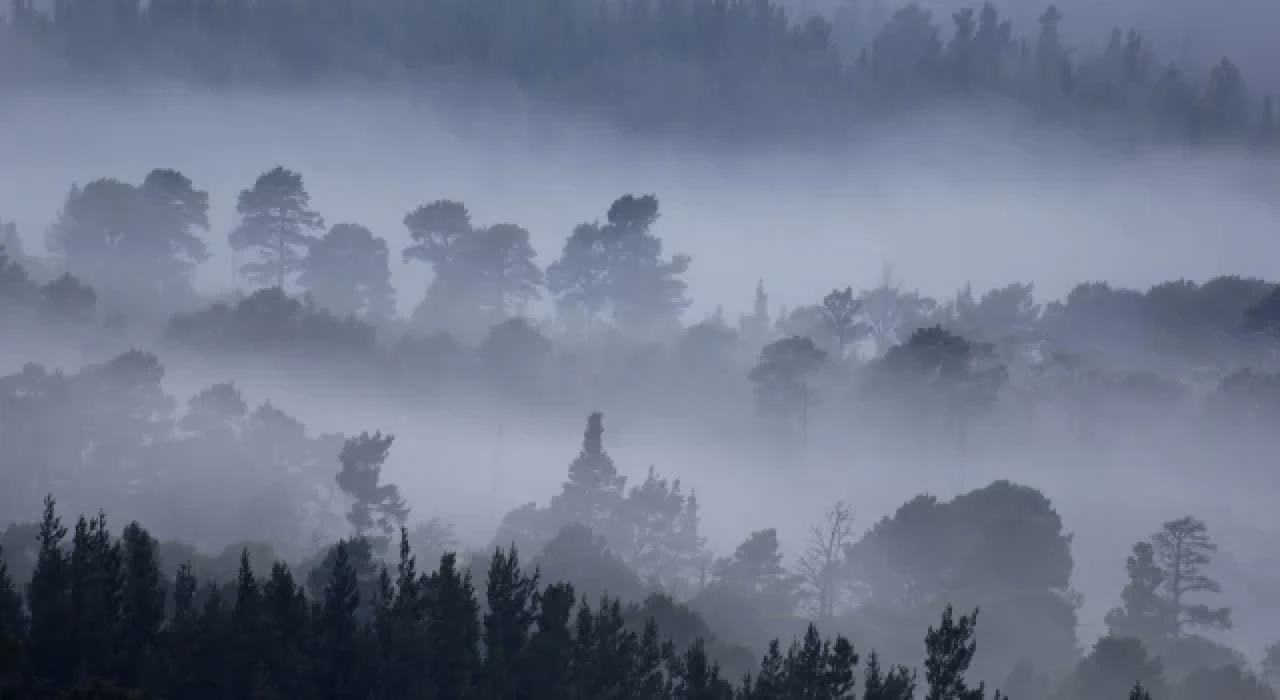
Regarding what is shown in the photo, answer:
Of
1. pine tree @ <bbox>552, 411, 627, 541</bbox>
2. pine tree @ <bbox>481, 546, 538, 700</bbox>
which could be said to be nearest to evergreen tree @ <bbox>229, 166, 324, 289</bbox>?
pine tree @ <bbox>552, 411, 627, 541</bbox>

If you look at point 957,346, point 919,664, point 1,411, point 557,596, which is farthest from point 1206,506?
point 1,411

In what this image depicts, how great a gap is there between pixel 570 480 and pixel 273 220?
46786mm

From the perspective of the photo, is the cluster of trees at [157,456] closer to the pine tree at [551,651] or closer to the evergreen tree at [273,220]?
the pine tree at [551,651]

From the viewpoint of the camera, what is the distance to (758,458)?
11638 cm

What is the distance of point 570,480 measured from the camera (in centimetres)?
9975

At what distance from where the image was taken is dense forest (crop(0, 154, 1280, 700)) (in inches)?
2185

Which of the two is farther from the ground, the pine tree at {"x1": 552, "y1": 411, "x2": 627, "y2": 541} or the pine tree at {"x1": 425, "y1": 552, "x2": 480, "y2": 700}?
the pine tree at {"x1": 552, "y1": 411, "x2": 627, "y2": 541}

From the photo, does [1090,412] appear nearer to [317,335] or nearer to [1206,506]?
[1206,506]

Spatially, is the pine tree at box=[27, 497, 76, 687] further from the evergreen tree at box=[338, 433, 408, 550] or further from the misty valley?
the evergreen tree at box=[338, 433, 408, 550]

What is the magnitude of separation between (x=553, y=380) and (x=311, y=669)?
68426mm

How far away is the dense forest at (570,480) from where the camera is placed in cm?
5550

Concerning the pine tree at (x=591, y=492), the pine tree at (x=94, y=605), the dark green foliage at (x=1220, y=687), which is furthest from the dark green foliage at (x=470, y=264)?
the dark green foliage at (x=1220, y=687)

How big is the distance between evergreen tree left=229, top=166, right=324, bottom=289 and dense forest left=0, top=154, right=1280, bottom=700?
41cm

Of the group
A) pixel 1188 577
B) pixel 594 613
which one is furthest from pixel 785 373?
pixel 594 613
